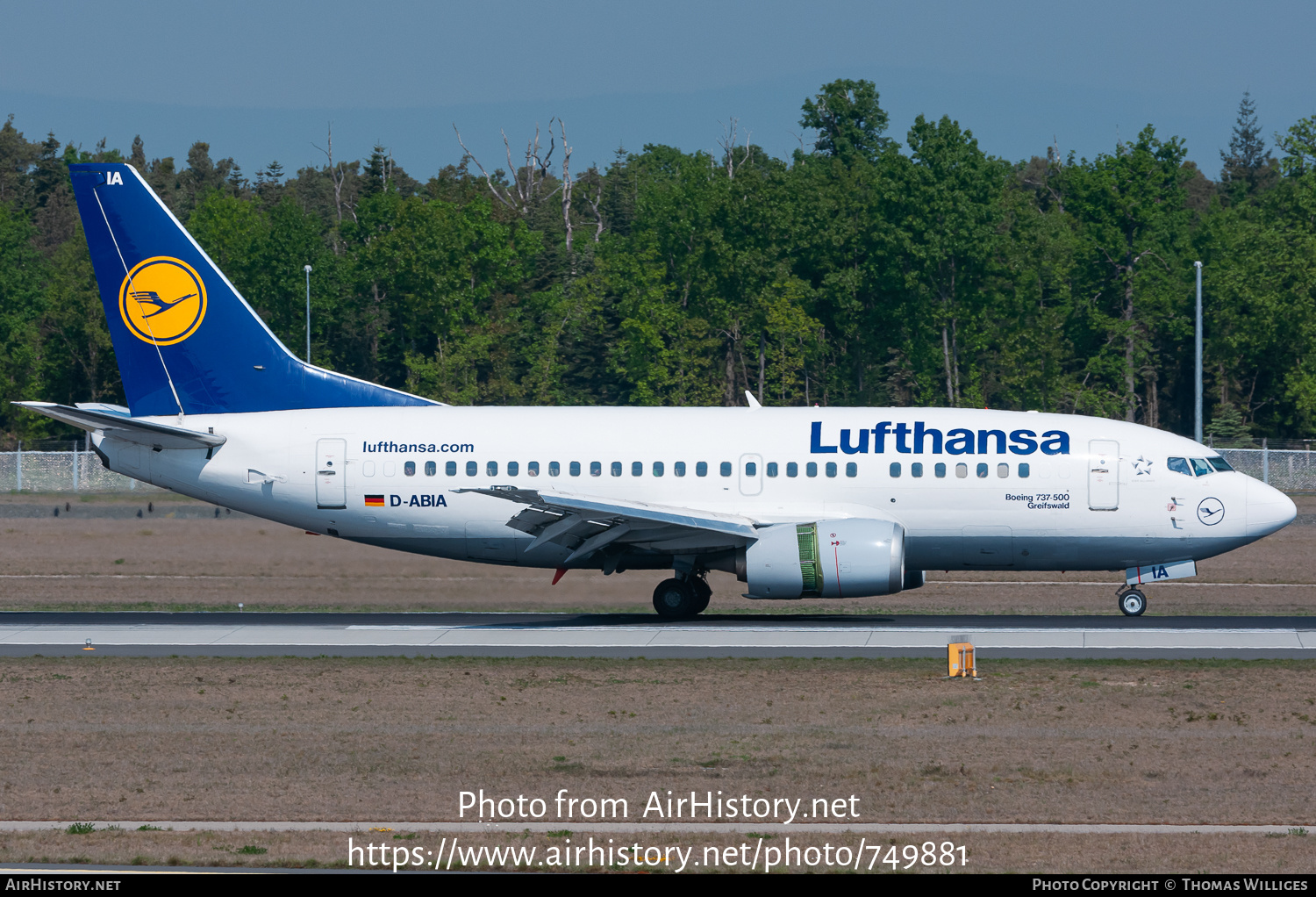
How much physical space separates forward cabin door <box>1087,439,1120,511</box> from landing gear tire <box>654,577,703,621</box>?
8.33 metres

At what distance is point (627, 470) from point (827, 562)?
16.1 ft

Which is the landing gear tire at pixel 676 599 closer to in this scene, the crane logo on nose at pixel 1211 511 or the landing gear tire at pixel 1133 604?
the landing gear tire at pixel 1133 604

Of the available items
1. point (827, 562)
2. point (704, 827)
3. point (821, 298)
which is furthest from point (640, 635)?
point (821, 298)

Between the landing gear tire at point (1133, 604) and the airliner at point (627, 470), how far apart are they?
82 mm

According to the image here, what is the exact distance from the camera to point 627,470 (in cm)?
3003

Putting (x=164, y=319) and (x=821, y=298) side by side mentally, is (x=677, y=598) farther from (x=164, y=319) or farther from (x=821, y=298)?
(x=821, y=298)

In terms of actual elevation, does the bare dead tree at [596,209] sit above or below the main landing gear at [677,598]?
above

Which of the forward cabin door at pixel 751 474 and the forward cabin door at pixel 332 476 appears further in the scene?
the forward cabin door at pixel 332 476

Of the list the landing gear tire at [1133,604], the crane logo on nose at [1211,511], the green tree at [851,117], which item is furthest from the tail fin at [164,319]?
the green tree at [851,117]

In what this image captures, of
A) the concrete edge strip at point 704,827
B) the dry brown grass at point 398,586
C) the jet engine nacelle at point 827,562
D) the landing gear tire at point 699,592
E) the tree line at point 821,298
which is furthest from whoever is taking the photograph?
the tree line at point 821,298

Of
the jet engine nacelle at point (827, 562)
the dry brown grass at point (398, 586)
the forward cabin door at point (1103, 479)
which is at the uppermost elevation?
the forward cabin door at point (1103, 479)

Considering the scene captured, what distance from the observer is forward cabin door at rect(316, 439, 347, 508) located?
99.6 feet

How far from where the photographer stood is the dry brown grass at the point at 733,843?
38.6 feet

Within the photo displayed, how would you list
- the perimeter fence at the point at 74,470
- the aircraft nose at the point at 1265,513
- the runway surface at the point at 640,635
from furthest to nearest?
the perimeter fence at the point at 74,470 → the aircraft nose at the point at 1265,513 → the runway surface at the point at 640,635
